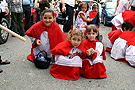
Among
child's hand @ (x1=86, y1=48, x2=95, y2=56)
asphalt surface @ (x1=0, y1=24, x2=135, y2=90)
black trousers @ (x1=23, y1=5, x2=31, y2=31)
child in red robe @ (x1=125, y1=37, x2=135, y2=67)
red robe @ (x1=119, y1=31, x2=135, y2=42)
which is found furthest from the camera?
black trousers @ (x1=23, y1=5, x2=31, y2=31)

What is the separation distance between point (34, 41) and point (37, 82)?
1.22m

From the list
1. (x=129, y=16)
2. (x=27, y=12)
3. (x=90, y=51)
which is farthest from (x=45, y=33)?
(x=27, y=12)

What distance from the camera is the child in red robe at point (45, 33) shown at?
4.47m

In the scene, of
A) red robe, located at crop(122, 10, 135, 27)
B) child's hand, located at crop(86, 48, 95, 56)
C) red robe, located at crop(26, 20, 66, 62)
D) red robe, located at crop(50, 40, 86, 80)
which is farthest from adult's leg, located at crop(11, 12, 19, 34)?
child's hand, located at crop(86, 48, 95, 56)

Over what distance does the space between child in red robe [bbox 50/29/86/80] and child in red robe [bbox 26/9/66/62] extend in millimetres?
634

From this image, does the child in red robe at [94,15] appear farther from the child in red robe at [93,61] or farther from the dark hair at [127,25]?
the child in red robe at [93,61]

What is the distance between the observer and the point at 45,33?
15.1 feet

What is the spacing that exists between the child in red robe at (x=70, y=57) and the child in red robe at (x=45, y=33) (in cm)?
63


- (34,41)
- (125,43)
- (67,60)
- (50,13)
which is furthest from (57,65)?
(125,43)

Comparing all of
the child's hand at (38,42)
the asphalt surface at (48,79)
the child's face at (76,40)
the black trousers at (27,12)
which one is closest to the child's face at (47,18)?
the child's hand at (38,42)

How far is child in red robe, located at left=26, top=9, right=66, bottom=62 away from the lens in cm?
447

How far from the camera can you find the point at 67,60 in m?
3.92

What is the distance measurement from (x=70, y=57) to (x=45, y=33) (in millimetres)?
1049

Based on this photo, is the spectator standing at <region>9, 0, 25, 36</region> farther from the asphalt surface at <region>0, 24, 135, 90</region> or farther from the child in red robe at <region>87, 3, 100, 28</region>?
the child in red robe at <region>87, 3, 100, 28</region>
